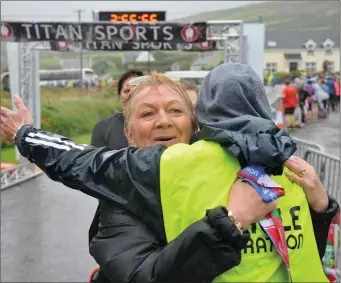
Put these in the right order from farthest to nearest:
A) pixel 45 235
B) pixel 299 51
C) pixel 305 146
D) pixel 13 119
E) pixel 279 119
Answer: pixel 299 51 < pixel 279 119 < pixel 45 235 < pixel 305 146 < pixel 13 119

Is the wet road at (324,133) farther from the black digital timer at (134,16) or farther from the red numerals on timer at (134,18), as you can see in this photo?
the red numerals on timer at (134,18)

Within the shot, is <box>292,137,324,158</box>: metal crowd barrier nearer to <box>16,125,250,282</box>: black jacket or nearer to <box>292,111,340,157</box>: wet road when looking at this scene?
<box>16,125,250,282</box>: black jacket

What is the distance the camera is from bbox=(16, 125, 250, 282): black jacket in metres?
1.34

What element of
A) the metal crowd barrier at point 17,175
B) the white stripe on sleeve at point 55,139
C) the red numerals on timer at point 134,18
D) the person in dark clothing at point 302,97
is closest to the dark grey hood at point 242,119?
the white stripe on sleeve at point 55,139

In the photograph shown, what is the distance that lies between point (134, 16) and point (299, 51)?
98903mm

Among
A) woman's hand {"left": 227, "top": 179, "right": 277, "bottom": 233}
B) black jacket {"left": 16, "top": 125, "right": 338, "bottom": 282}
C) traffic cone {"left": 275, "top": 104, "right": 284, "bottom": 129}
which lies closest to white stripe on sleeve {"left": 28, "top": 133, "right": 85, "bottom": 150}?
black jacket {"left": 16, "top": 125, "right": 338, "bottom": 282}

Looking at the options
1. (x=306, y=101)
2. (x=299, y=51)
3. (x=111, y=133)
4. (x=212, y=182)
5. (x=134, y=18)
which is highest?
(x=134, y=18)

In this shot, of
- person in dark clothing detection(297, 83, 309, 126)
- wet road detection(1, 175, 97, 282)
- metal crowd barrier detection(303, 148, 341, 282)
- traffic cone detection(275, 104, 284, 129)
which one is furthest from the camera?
person in dark clothing detection(297, 83, 309, 126)

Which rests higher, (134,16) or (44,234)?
(134,16)

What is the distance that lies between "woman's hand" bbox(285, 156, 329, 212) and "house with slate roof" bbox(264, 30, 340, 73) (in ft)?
333

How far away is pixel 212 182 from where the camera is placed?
4.56 feet

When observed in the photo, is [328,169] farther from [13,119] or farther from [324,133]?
[324,133]

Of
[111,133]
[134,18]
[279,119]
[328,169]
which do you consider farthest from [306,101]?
[111,133]

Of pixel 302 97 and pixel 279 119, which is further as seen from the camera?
pixel 302 97
